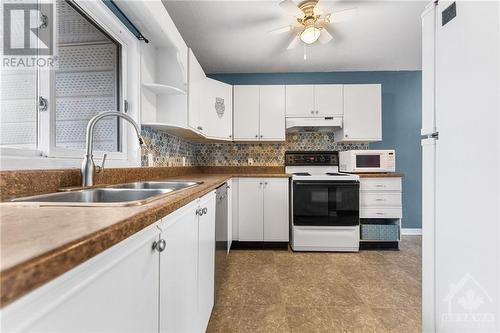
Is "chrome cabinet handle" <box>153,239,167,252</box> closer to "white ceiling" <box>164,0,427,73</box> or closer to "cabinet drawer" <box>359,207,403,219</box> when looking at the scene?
"white ceiling" <box>164,0,427,73</box>

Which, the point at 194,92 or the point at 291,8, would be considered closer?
the point at 291,8

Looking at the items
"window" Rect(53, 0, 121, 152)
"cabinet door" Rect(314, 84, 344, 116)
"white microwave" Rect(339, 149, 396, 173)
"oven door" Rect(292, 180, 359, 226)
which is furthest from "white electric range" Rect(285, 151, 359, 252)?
"window" Rect(53, 0, 121, 152)

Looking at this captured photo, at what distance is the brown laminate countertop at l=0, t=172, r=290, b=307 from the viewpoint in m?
0.27

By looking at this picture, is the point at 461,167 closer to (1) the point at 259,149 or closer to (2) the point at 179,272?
(2) the point at 179,272

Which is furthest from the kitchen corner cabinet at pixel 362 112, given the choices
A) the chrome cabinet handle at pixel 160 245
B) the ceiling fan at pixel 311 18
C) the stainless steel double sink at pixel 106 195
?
the chrome cabinet handle at pixel 160 245

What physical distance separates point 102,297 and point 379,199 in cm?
303

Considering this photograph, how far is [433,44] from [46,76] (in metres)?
1.73

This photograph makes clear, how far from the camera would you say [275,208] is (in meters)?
2.91

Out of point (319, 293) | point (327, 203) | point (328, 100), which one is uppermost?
point (328, 100)

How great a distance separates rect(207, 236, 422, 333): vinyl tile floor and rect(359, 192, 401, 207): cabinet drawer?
57 cm

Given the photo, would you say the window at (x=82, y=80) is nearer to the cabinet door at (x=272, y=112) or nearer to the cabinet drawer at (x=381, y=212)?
the cabinet door at (x=272, y=112)

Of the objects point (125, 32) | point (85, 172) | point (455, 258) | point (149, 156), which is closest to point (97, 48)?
point (125, 32)

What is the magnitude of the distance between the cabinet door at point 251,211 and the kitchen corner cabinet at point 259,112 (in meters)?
0.67

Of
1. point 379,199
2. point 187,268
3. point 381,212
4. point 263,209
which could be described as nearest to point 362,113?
point 379,199
